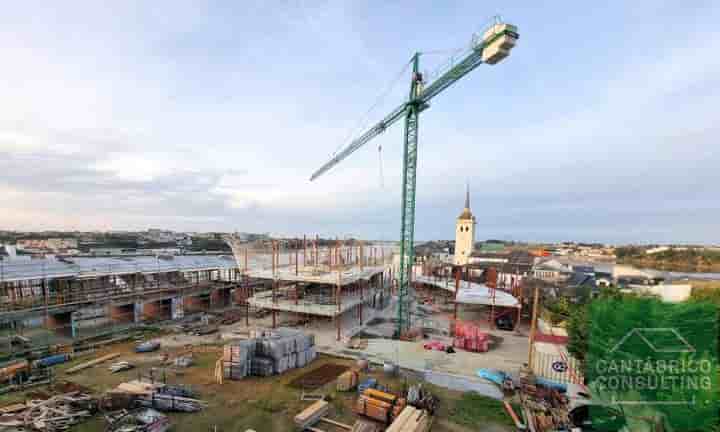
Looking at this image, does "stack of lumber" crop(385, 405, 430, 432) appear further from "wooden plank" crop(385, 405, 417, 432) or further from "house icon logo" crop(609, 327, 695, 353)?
"house icon logo" crop(609, 327, 695, 353)

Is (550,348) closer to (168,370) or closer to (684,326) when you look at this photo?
(684,326)

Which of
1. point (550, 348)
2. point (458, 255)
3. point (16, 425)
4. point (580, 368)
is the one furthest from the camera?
point (458, 255)

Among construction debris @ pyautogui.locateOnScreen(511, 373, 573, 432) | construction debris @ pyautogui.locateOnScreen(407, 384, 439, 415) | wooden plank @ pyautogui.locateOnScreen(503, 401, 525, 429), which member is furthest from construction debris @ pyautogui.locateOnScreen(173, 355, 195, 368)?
construction debris @ pyautogui.locateOnScreen(511, 373, 573, 432)

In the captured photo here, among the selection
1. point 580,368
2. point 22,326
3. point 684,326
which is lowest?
point 22,326

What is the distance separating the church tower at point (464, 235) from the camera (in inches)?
1849

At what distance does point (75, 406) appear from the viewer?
11.2m

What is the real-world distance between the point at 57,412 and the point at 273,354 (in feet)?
26.4

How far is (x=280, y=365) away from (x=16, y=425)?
9.29m

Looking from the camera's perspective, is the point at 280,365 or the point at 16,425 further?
the point at 280,365

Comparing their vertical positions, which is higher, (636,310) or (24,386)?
(636,310)

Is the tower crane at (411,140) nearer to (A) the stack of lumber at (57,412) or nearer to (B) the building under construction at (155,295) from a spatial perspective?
(B) the building under construction at (155,295)

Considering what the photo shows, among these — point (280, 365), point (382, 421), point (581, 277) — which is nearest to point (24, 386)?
point (280, 365)

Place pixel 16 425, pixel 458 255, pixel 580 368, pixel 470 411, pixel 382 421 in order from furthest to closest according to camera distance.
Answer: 1. pixel 458 255
2. pixel 580 368
3. pixel 470 411
4. pixel 382 421
5. pixel 16 425

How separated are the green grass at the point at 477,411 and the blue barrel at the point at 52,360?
2080 centimetres
